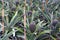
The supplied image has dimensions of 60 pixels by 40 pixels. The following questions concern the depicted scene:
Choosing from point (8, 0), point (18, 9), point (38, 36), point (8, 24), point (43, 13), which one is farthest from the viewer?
point (8, 0)

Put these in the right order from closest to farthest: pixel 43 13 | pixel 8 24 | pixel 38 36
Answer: pixel 38 36, pixel 8 24, pixel 43 13

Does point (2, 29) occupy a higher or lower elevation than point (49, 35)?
higher

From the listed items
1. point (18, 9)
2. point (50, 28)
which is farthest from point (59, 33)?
point (18, 9)

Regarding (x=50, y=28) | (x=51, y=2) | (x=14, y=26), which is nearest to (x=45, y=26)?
(x=50, y=28)

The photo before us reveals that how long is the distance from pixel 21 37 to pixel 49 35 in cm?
30

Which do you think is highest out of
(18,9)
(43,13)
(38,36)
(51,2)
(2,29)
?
(51,2)

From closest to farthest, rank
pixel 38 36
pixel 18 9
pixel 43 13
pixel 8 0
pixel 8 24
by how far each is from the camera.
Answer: pixel 38 36, pixel 8 24, pixel 43 13, pixel 18 9, pixel 8 0

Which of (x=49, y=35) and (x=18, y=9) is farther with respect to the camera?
(x=18, y=9)

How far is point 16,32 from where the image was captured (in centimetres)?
189

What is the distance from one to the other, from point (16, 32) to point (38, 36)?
0.85ft

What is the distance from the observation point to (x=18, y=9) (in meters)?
2.43

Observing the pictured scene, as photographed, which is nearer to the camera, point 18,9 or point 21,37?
point 21,37

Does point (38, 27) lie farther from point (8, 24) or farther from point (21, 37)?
point (8, 24)

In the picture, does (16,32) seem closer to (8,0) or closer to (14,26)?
(14,26)
